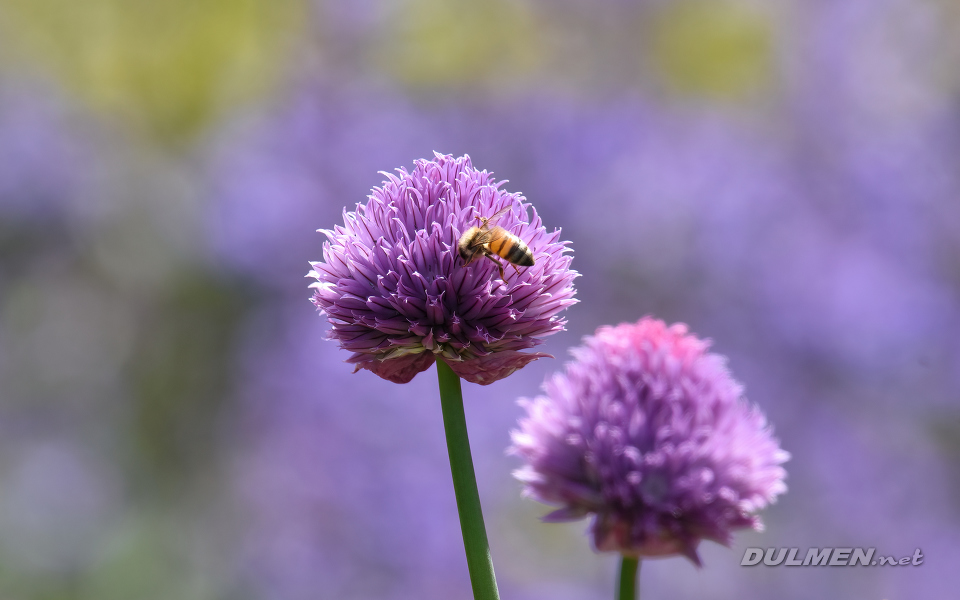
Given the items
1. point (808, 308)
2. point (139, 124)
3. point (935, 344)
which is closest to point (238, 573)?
point (139, 124)

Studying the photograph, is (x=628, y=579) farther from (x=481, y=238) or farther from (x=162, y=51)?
(x=162, y=51)

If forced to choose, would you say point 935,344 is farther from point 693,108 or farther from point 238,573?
point 238,573

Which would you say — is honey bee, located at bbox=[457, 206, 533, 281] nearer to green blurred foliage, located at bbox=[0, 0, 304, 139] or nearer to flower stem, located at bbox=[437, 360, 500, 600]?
flower stem, located at bbox=[437, 360, 500, 600]

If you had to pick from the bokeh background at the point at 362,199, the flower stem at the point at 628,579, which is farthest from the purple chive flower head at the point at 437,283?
the bokeh background at the point at 362,199

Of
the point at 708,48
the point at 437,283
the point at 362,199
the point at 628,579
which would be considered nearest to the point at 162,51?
the point at 362,199

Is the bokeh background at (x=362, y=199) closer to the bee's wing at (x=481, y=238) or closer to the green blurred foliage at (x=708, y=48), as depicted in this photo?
→ the green blurred foliage at (x=708, y=48)

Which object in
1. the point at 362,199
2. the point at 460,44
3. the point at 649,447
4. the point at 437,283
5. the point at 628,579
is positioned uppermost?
the point at 460,44

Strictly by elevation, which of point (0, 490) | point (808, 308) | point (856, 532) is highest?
point (808, 308)

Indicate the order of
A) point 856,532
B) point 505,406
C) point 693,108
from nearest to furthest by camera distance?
point 856,532 < point 505,406 < point 693,108
